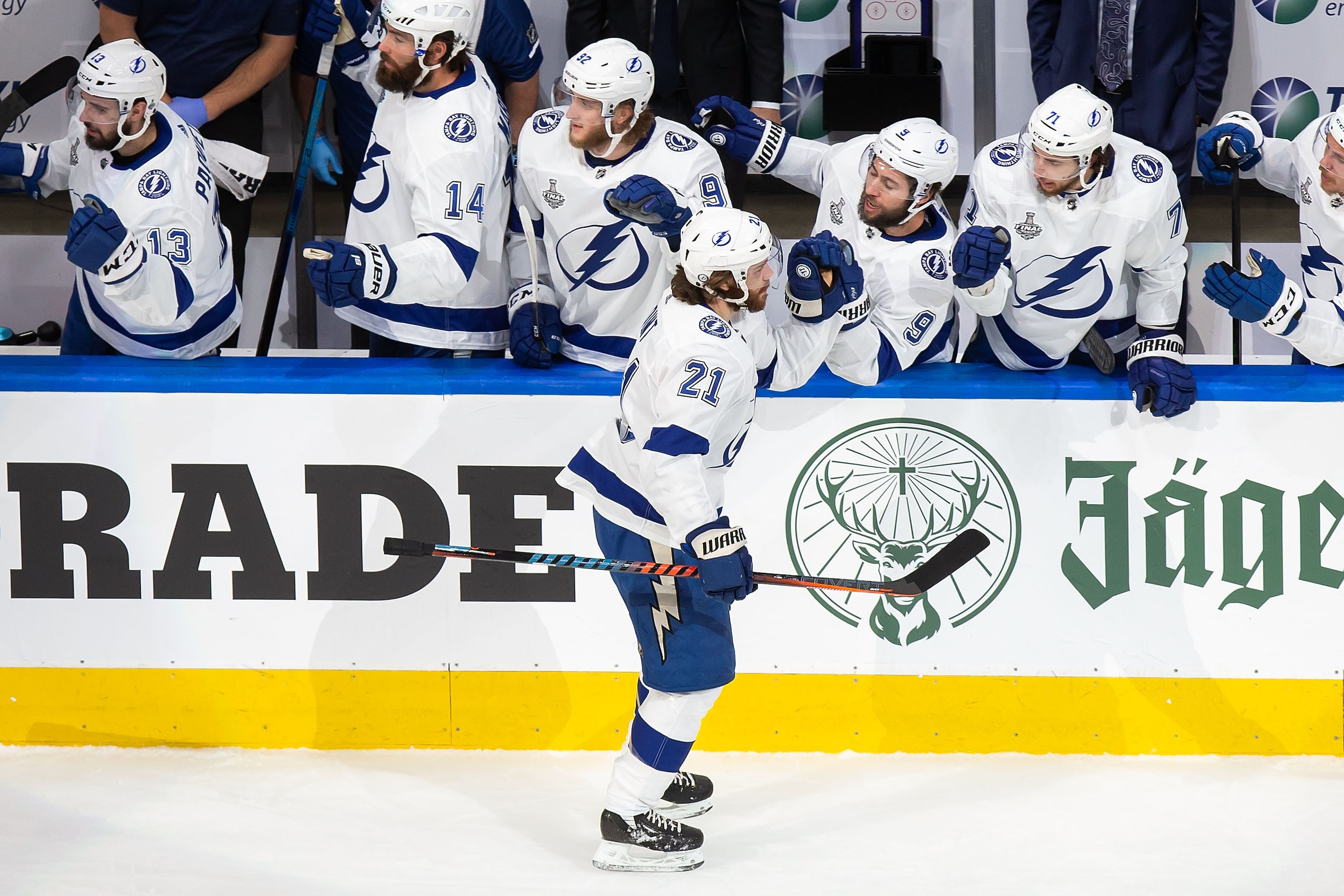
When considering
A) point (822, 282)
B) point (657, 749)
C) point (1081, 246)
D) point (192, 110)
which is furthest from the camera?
point (192, 110)

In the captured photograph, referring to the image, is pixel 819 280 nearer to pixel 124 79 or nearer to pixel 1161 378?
pixel 1161 378

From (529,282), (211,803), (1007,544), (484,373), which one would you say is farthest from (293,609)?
(1007,544)

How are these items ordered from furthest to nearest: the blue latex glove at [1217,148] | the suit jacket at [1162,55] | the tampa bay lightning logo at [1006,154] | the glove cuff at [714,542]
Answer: the suit jacket at [1162,55]
the blue latex glove at [1217,148]
the tampa bay lightning logo at [1006,154]
the glove cuff at [714,542]

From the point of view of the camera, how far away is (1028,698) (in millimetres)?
3781

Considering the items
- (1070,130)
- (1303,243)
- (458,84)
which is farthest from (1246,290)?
(458,84)

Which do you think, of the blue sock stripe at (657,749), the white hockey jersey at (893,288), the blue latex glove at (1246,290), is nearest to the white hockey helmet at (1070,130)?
the white hockey jersey at (893,288)

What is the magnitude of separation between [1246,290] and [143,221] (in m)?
2.72

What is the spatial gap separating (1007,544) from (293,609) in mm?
1809

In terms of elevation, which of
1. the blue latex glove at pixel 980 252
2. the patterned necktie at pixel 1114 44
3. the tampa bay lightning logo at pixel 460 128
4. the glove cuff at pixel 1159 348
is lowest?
the glove cuff at pixel 1159 348

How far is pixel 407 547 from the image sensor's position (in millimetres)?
3205

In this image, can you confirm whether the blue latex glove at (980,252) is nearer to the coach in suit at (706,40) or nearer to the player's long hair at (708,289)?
the player's long hair at (708,289)

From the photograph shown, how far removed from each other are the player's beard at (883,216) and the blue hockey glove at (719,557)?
3.70 feet

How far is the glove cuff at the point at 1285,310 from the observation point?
3.59 metres

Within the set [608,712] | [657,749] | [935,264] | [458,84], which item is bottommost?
[608,712]
